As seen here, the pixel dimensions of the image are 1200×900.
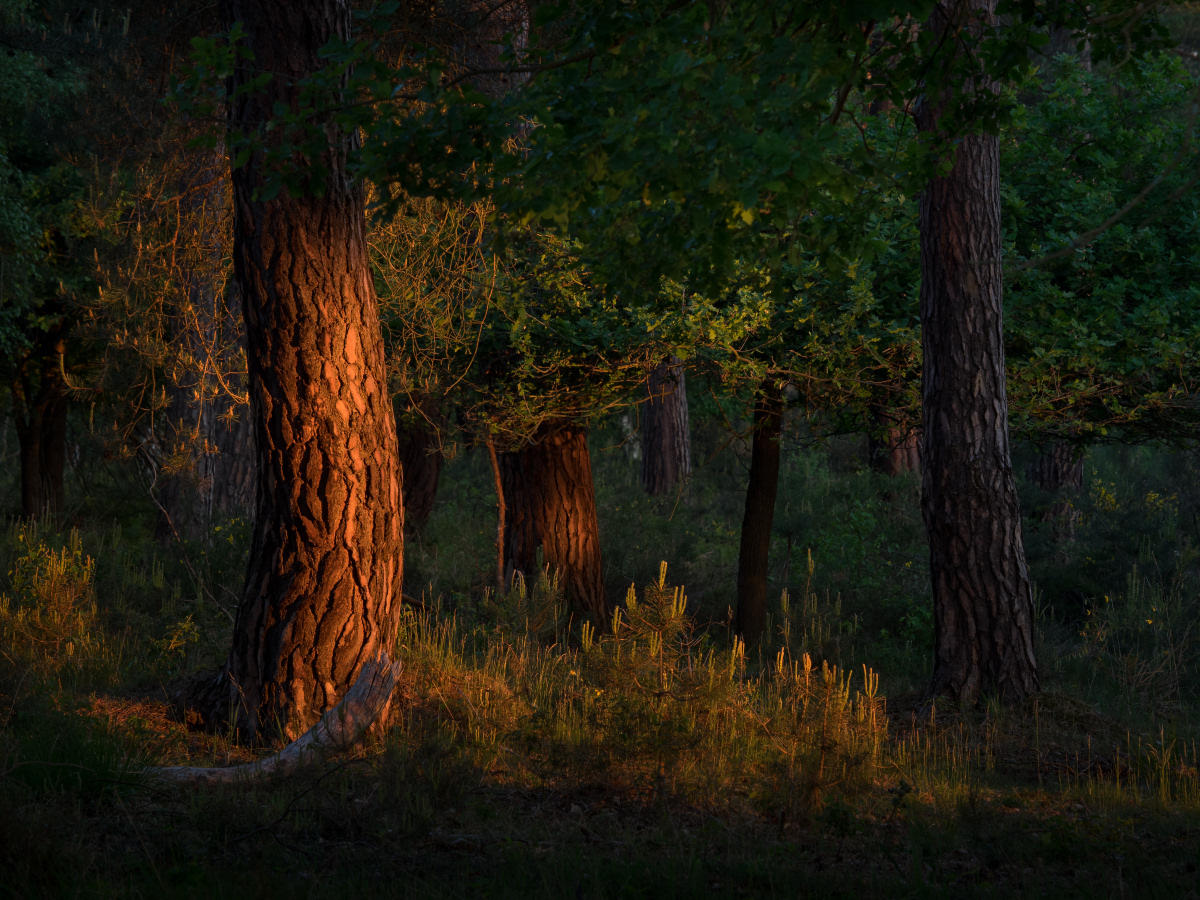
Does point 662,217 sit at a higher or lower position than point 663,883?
higher

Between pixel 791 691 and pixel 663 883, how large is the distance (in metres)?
2.95

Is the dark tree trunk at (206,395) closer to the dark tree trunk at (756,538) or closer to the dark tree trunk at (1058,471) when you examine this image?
the dark tree trunk at (756,538)

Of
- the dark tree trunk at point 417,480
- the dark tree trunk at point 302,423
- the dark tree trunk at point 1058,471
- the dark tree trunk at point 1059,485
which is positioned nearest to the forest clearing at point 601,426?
the dark tree trunk at point 302,423

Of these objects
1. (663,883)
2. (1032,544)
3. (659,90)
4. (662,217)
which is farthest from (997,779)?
(1032,544)

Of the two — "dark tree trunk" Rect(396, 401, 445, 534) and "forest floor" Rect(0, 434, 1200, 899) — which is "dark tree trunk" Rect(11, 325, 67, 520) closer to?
"dark tree trunk" Rect(396, 401, 445, 534)

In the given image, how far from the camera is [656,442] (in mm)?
19000

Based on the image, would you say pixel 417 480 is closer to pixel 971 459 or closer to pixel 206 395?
pixel 206 395

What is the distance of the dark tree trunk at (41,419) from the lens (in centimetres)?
1658

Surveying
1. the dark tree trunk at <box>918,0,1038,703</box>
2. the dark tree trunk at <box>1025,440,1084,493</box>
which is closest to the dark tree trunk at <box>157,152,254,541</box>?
the dark tree trunk at <box>918,0,1038,703</box>

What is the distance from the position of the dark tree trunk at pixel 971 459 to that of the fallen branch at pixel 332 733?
4195 millimetres

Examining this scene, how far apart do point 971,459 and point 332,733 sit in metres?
4.96

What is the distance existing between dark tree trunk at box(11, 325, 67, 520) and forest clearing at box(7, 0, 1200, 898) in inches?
128

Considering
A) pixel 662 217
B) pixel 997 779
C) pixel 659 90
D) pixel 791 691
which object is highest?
pixel 659 90

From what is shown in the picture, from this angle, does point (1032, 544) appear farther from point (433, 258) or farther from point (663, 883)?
point (663, 883)
